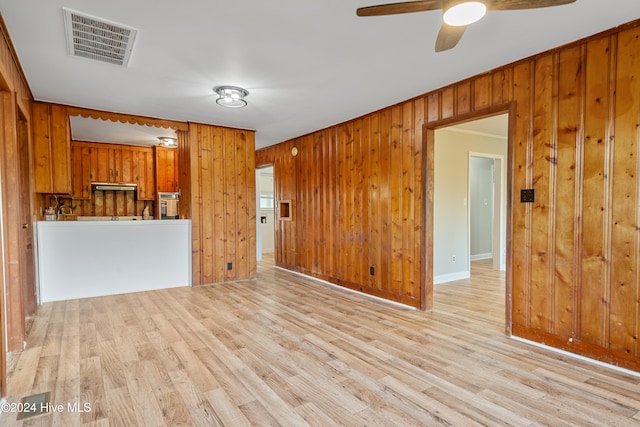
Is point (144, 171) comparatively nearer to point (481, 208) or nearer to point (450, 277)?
point (450, 277)

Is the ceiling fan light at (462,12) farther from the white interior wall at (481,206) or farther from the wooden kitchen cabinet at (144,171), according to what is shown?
the wooden kitchen cabinet at (144,171)

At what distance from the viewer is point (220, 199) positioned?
16.9 feet

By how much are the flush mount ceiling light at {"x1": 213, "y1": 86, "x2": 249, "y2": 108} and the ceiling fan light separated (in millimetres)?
2340

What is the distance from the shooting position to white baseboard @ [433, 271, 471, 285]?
5.02 meters

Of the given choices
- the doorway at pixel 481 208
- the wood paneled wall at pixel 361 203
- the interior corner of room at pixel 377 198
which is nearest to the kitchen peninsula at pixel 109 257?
the interior corner of room at pixel 377 198

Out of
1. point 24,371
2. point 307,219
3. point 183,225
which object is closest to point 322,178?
point 307,219

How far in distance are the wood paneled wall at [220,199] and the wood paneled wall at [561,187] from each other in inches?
95.9

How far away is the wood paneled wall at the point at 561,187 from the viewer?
2287 mm

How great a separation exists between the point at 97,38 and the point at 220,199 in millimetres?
2924

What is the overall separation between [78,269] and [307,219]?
3.36 metres

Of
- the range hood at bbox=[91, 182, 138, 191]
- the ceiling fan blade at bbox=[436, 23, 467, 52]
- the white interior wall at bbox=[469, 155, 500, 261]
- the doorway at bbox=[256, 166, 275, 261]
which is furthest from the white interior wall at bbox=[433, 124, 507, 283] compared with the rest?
the range hood at bbox=[91, 182, 138, 191]

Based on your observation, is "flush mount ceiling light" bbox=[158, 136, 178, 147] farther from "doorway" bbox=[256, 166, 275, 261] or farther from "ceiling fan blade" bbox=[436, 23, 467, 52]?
"ceiling fan blade" bbox=[436, 23, 467, 52]

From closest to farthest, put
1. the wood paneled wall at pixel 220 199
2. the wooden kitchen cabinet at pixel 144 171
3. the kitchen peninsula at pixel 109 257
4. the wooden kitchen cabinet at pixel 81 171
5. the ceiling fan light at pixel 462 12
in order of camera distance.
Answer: the ceiling fan light at pixel 462 12 → the kitchen peninsula at pixel 109 257 → the wood paneled wall at pixel 220 199 → the wooden kitchen cabinet at pixel 81 171 → the wooden kitchen cabinet at pixel 144 171

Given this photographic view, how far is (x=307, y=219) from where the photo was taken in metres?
5.73
